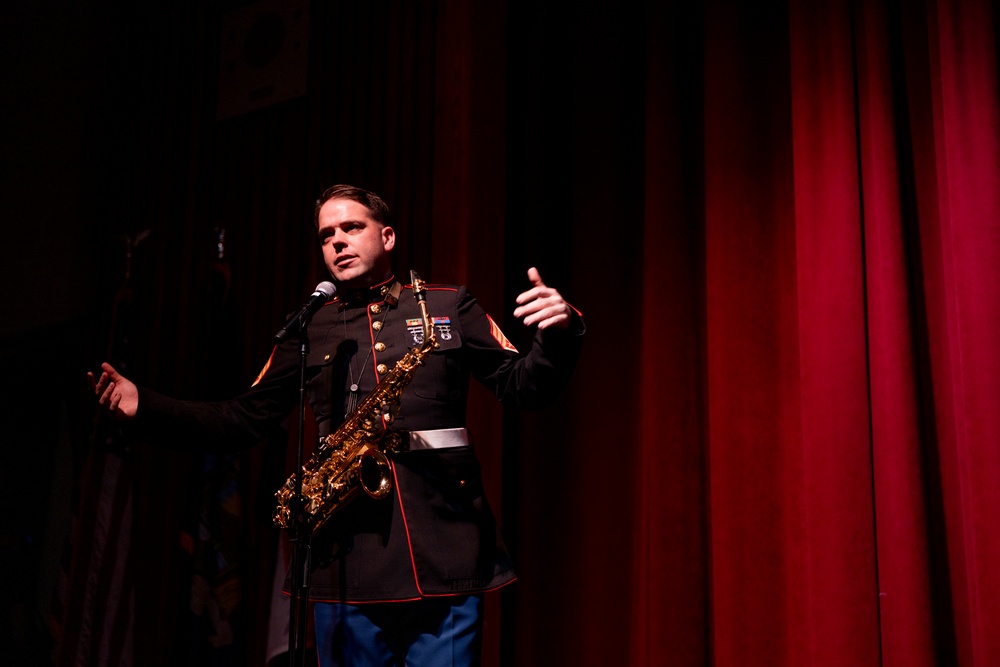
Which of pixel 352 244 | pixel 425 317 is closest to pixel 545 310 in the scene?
pixel 425 317

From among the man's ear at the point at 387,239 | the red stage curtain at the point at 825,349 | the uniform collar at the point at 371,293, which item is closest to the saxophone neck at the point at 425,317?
the uniform collar at the point at 371,293

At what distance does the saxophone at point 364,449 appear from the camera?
6.26 feet

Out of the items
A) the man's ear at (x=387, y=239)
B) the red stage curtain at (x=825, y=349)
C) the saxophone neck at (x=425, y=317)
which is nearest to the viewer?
the saxophone neck at (x=425, y=317)

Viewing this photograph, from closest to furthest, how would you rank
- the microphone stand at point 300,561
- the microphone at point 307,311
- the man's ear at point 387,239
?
the microphone stand at point 300,561
the microphone at point 307,311
the man's ear at point 387,239

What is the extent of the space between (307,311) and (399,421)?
32cm

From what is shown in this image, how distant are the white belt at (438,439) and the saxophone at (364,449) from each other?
0.03m

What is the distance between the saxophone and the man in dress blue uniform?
26 millimetres

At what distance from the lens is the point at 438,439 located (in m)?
1.93

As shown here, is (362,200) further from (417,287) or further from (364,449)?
Answer: (364,449)

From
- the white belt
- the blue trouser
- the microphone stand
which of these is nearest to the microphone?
the microphone stand

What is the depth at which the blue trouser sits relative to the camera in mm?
1820

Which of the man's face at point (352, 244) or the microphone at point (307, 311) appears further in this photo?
the man's face at point (352, 244)

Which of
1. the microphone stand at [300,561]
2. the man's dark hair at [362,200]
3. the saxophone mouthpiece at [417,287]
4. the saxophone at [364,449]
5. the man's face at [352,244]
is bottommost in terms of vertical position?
the microphone stand at [300,561]

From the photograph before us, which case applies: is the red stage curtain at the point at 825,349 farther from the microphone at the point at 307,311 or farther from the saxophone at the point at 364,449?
the microphone at the point at 307,311
